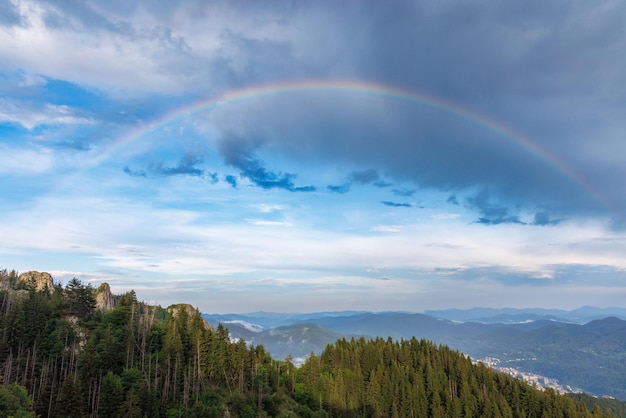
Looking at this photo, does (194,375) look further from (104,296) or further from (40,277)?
(40,277)

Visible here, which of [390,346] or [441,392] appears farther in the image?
[390,346]

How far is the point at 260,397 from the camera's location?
11188 cm

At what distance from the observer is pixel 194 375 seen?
109312 millimetres

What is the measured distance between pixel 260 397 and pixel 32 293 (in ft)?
249

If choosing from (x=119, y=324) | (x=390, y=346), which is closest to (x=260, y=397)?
(x=119, y=324)

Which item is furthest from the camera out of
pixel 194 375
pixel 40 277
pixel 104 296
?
pixel 104 296

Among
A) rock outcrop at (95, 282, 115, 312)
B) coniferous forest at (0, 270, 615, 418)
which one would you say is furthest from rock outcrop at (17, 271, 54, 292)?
rock outcrop at (95, 282, 115, 312)

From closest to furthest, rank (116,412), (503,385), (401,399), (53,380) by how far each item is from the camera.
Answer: (116,412) → (53,380) → (401,399) → (503,385)

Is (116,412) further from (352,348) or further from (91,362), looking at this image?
(352,348)

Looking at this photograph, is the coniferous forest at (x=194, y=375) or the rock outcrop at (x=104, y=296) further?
the rock outcrop at (x=104, y=296)

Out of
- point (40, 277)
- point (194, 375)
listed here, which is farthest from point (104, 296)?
point (194, 375)

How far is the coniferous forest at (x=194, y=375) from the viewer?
295 ft

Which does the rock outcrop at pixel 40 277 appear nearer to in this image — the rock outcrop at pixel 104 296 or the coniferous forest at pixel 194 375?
the coniferous forest at pixel 194 375

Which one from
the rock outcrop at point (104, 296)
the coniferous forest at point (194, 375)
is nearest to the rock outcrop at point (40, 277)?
the coniferous forest at point (194, 375)
